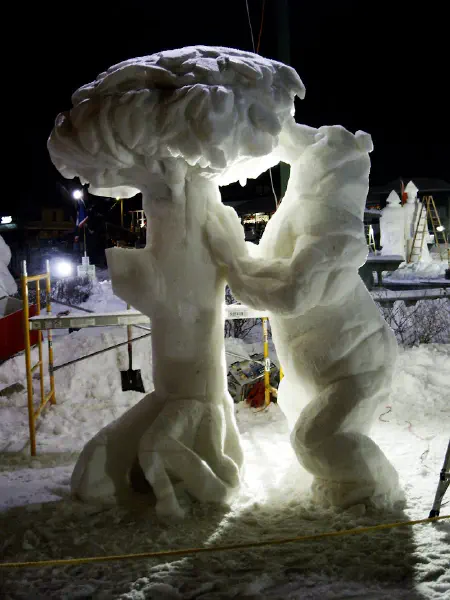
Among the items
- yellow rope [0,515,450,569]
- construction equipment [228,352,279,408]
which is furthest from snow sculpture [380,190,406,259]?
yellow rope [0,515,450,569]

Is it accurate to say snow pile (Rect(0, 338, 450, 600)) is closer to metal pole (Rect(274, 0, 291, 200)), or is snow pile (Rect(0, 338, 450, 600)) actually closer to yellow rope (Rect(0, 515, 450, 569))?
yellow rope (Rect(0, 515, 450, 569))

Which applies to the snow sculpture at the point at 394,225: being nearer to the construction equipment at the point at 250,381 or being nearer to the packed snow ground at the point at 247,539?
the construction equipment at the point at 250,381

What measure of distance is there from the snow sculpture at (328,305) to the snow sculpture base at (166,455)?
1.89 ft

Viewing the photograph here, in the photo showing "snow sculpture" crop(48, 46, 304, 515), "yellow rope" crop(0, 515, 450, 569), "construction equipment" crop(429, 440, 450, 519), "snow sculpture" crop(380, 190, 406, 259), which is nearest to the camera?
"yellow rope" crop(0, 515, 450, 569)

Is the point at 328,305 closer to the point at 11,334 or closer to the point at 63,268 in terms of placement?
the point at 11,334

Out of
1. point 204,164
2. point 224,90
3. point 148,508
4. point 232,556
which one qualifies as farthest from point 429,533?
point 224,90

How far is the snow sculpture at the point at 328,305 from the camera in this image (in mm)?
3744

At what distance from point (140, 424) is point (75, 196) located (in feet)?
49.0

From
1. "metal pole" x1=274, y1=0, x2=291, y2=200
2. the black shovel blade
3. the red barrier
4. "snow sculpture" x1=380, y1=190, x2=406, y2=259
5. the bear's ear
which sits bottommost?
the black shovel blade

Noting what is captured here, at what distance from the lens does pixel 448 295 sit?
45.0 ft

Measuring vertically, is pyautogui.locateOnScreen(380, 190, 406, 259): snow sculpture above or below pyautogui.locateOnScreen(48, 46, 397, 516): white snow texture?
above

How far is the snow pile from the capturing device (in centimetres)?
287

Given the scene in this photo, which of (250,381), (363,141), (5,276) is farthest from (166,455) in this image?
(5,276)

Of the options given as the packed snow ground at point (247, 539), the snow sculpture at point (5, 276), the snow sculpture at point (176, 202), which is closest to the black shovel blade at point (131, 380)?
the packed snow ground at point (247, 539)
